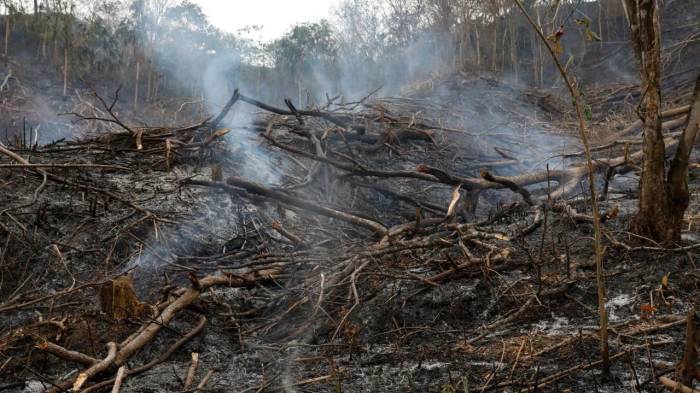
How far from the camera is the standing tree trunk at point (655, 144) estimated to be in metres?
3.16

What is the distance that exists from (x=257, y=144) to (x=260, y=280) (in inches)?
132

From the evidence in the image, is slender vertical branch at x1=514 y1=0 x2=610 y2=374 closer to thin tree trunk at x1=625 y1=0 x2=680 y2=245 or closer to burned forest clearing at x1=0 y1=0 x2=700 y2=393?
burned forest clearing at x1=0 y1=0 x2=700 y2=393

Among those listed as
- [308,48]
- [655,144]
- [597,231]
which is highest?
[308,48]

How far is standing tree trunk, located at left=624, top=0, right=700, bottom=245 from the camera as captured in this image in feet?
10.4

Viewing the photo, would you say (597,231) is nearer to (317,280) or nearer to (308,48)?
(317,280)

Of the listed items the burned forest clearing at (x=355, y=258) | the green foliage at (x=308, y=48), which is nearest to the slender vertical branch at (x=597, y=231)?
the burned forest clearing at (x=355, y=258)

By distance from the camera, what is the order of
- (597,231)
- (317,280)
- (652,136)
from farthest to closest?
(317,280) → (652,136) → (597,231)

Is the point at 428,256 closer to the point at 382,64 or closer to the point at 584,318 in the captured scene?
the point at 584,318

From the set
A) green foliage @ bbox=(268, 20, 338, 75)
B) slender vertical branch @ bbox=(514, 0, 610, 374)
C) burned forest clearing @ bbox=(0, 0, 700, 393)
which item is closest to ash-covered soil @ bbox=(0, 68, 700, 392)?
burned forest clearing @ bbox=(0, 0, 700, 393)

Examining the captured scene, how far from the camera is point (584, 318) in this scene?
2.92 metres

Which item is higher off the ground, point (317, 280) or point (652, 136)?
point (652, 136)

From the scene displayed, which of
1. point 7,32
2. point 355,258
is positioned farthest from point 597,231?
point 7,32

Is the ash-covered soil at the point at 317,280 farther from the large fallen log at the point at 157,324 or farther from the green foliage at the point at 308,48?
the green foliage at the point at 308,48

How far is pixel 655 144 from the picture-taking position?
3230mm
